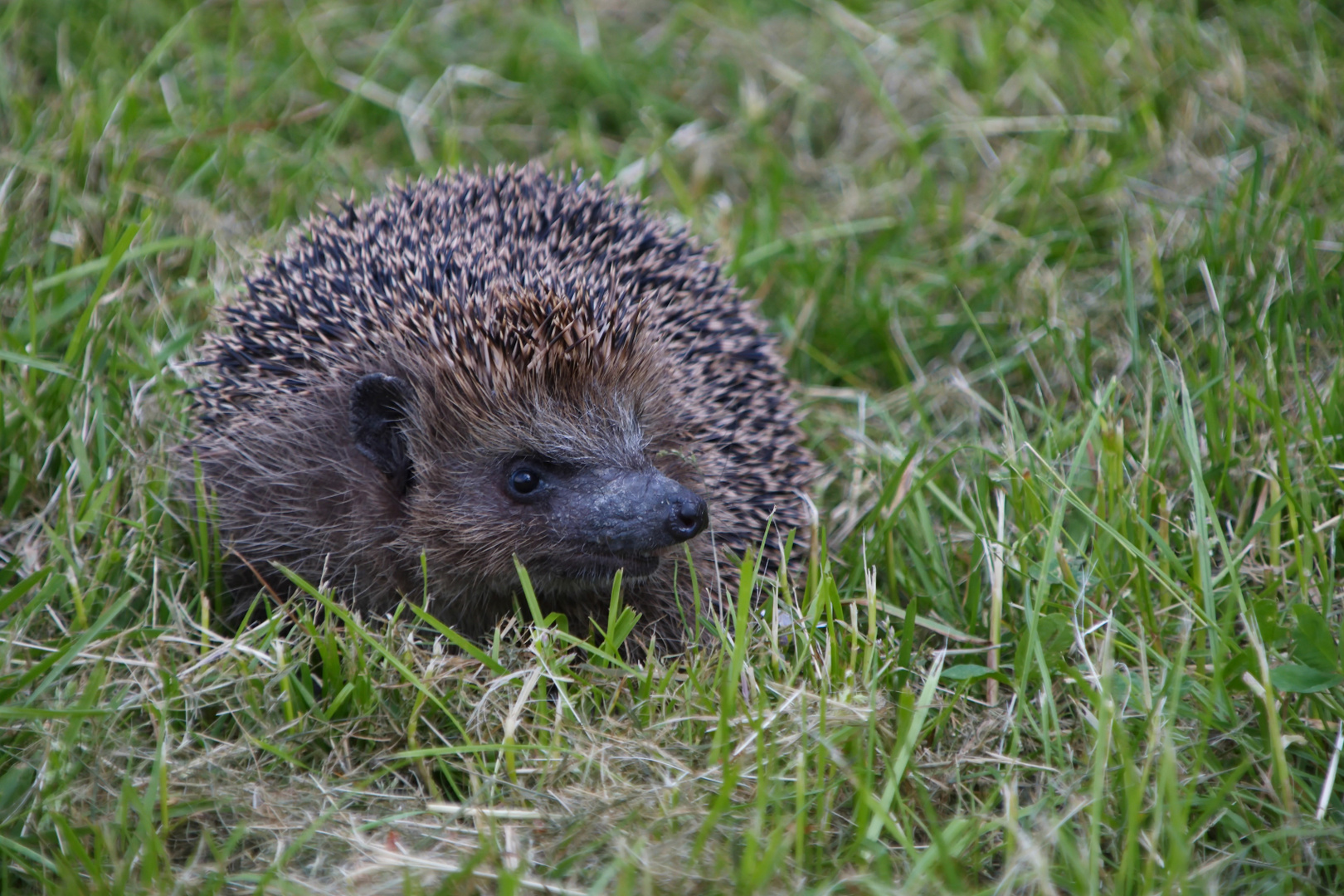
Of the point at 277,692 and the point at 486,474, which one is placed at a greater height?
the point at 486,474

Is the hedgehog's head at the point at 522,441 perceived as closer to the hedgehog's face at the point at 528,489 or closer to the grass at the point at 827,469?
the hedgehog's face at the point at 528,489

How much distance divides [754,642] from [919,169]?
331cm

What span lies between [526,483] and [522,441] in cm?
13

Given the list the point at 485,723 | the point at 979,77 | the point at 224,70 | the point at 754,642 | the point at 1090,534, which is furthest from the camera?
the point at 979,77

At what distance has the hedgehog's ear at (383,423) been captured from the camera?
372 cm

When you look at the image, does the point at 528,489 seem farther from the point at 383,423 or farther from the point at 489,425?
the point at 383,423

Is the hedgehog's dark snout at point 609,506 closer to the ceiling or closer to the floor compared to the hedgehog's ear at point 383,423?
closer to the floor

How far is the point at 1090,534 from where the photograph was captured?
372 cm

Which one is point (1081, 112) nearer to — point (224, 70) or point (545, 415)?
point (545, 415)

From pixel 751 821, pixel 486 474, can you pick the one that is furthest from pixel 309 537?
pixel 751 821

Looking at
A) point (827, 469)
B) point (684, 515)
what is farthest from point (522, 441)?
point (827, 469)

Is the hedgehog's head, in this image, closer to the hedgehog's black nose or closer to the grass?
the hedgehog's black nose

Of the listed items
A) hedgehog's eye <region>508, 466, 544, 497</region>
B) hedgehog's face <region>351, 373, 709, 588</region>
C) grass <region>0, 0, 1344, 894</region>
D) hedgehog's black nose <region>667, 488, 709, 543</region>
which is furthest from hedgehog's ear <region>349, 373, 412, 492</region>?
hedgehog's black nose <region>667, 488, 709, 543</region>

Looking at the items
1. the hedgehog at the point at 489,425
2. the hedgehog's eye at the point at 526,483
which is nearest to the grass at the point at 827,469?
the hedgehog at the point at 489,425
